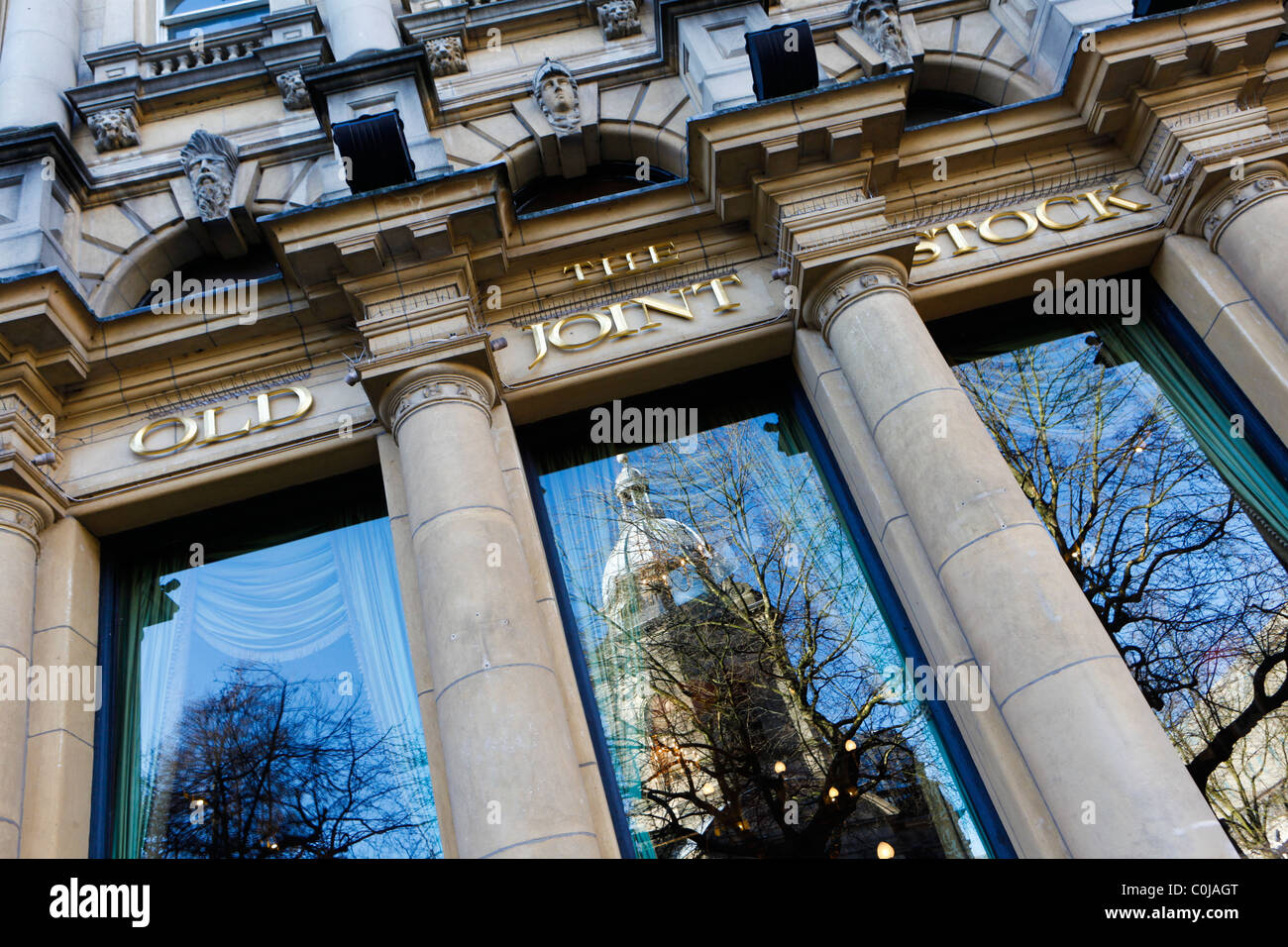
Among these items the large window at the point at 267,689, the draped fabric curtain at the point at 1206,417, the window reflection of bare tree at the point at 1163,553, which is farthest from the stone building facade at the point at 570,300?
the window reflection of bare tree at the point at 1163,553

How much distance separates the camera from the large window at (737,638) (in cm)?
773

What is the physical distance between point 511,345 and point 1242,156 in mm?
7141

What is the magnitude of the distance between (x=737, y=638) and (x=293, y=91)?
883 centimetres

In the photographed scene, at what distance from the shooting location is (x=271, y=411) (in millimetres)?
9625

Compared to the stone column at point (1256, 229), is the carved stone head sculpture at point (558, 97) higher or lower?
higher

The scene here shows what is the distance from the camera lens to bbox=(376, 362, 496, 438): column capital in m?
8.74

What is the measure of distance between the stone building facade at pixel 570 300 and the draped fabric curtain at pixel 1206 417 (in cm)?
38

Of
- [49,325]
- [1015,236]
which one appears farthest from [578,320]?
[49,325]

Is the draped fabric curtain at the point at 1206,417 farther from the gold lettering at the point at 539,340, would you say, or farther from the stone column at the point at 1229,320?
the gold lettering at the point at 539,340

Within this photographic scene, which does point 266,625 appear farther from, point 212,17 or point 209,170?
point 212,17

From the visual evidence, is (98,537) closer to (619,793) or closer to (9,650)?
(9,650)

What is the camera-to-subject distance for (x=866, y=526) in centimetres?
885

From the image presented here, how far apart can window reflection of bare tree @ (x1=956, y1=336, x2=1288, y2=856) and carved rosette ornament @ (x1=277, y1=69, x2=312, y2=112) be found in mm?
8610
